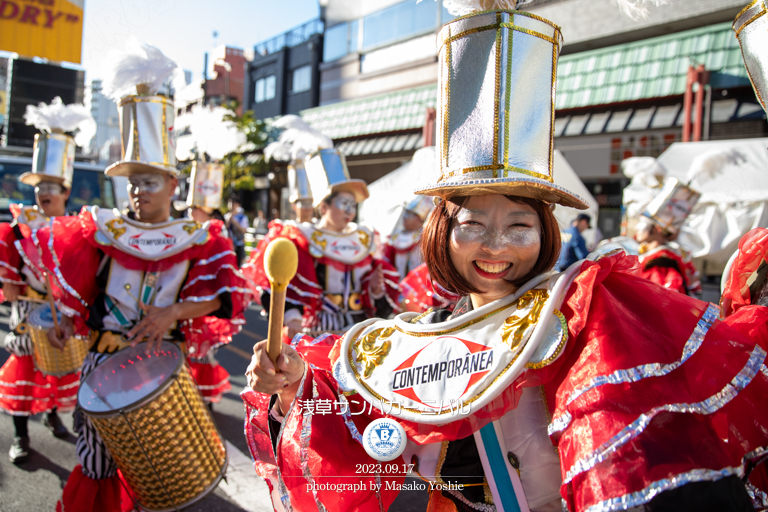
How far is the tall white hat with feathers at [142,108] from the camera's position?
3102 millimetres

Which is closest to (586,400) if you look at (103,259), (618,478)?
(618,478)

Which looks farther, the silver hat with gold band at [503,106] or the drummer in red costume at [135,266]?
the drummer in red costume at [135,266]

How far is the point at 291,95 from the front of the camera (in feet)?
84.9

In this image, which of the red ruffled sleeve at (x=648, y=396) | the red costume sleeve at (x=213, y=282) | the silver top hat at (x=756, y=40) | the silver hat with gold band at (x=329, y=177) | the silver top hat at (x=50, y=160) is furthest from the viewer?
the silver top hat at (x=50, y=160)

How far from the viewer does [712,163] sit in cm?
812

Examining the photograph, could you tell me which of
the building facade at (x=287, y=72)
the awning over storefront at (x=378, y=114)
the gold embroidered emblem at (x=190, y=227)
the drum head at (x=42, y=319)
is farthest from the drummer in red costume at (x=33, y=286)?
the building facade at (x=287, y=72)

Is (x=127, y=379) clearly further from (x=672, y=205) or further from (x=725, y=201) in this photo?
(x=725, y=201)

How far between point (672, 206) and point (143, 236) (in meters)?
4.76

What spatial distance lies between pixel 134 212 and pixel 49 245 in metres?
0.49

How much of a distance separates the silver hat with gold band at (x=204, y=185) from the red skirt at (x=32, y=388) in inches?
119

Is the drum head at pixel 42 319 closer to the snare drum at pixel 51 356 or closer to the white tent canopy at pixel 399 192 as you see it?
the snare drum at pixel 51 356

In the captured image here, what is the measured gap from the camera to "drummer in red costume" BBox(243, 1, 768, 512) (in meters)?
0.98

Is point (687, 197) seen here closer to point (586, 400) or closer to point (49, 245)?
point (586, 400)

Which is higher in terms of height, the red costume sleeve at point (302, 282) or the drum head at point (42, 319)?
the red costume sleeve at point (302, 282)
